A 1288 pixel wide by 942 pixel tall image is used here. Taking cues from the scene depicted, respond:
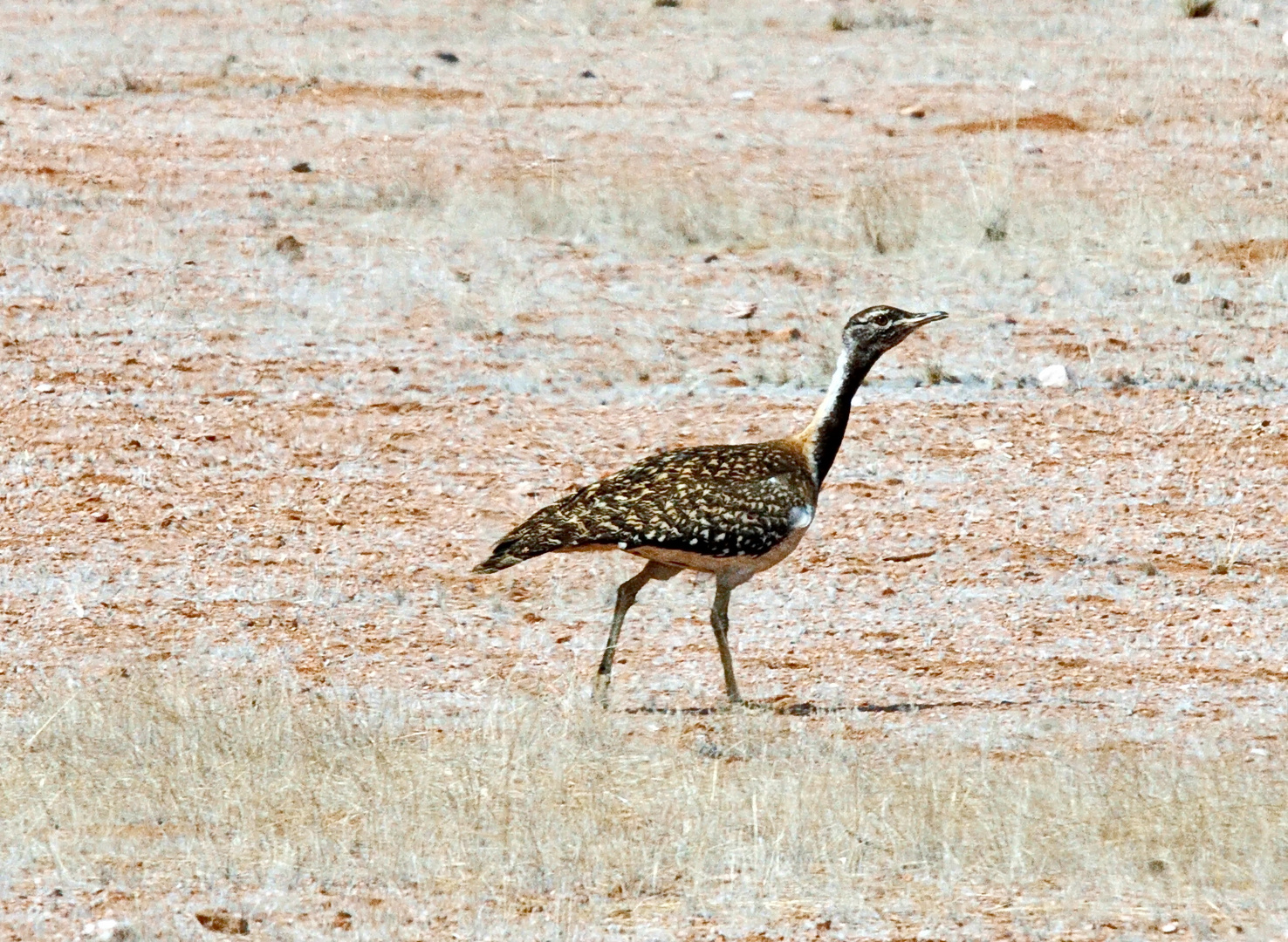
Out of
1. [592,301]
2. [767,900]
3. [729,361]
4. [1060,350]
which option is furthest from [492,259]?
[767,900]

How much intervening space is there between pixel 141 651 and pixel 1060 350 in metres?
5.83

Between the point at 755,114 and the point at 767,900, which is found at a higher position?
the point at 767,900

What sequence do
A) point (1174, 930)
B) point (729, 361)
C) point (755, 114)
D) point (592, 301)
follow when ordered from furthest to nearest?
point (755, 114) < point (592, 301) < point (729, 361) < point (1174, 930)

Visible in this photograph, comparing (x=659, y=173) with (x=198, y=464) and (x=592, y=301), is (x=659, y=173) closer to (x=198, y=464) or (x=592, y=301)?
(x=592, y=301)

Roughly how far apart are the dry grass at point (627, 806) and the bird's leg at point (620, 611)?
12cm

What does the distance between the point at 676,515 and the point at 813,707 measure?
879 millimetres

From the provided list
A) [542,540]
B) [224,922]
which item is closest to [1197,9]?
[542,540]

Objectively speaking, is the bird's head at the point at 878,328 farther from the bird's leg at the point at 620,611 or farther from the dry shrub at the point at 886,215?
the dry shrub at the point at 886,215

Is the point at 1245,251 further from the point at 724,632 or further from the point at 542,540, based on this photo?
the point at 542,540

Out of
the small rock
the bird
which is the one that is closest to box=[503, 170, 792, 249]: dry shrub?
the small rock

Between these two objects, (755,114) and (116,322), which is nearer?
(116,322)

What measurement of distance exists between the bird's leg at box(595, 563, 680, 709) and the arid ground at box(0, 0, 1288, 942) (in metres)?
0.10

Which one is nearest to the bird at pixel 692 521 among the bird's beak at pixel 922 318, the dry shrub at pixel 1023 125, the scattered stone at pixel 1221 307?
the bird's beak at pixel 922 318

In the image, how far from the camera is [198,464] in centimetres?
1054
